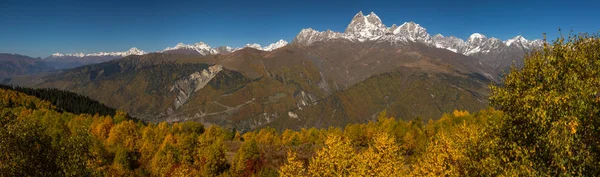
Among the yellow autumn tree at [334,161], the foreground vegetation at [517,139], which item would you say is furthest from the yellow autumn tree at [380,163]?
the yellow autumn tree at [334,161]

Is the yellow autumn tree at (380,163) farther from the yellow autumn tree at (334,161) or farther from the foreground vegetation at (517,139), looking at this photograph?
the yellow autumn tree at (334,161)

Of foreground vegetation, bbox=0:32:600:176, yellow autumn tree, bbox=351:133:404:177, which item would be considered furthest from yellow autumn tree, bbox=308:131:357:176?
yellow autumn tree, bbox=351:133:404:177

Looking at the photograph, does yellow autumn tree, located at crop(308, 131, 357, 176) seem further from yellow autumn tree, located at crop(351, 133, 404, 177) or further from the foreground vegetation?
yellow autumn tree, located at crop(351, 133, 404, 177)

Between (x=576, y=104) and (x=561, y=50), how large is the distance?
13.5ft

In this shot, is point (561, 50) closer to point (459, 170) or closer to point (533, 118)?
point (533, 118)

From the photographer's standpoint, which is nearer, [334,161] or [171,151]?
[334,161]

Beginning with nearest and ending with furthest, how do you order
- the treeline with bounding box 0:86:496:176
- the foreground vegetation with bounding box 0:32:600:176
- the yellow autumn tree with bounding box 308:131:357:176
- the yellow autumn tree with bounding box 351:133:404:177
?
the foreground vegetation with bounding box 0:32:600:176
the treeline with bounding box 0:86:496:176
the yellow autumn tree with bounding box 351:133:404:177
the yellow autumn tree with bounding box 308:131:357:176

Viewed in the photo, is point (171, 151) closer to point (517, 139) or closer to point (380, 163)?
point (380, 163)

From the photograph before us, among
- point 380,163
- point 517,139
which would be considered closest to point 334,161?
point 380,163

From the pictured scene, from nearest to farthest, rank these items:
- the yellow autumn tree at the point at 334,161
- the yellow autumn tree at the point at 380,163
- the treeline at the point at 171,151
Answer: the treeline at the point at 171,151, the yellow autumn tree at the point at 380,163, the yellow autumn tree at the point at 334,161

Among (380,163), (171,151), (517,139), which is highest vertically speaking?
(517,139)

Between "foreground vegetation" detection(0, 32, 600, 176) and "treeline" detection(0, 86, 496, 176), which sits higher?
"foreground vegetation" detection(0, 32, 600, 176)

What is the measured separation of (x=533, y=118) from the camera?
17953mm

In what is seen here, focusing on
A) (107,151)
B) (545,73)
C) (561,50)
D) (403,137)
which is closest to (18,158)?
(545,73)
